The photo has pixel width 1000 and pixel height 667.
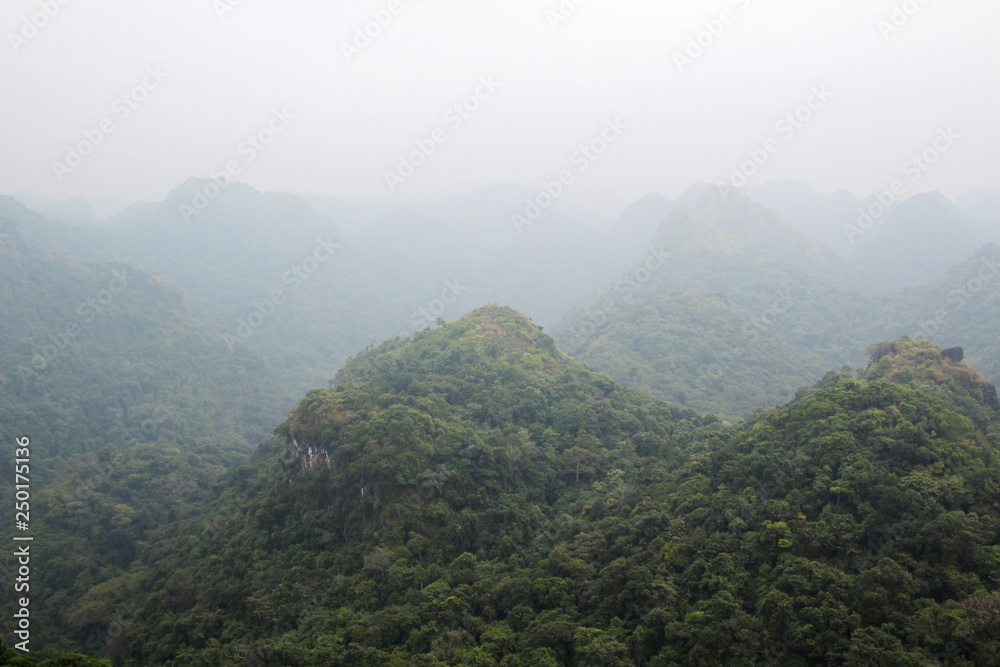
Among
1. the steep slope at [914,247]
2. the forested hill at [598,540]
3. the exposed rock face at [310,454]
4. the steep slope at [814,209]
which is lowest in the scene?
the exposed rock face at [310,454]

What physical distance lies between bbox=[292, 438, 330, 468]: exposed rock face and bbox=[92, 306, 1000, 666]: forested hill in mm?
196

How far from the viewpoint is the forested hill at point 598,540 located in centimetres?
1597

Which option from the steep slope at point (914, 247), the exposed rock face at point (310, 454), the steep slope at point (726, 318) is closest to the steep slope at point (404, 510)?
the exposed rock face at point (310, 454)

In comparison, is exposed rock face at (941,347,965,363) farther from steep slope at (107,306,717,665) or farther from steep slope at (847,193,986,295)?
steep slope at (847,193,986,295)

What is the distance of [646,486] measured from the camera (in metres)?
26.6

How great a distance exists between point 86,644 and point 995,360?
72817 millimetres

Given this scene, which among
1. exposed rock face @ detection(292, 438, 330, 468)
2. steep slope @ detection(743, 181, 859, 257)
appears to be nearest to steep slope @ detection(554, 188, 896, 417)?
exposed rock face @ detection(292, 438, 330, 468)

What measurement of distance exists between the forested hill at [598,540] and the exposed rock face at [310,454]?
0.64 ft

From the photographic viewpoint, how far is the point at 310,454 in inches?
1164

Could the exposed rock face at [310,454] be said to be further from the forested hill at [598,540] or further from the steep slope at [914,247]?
the steep slope at [914,247]

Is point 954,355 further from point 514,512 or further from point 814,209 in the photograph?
point 814,209

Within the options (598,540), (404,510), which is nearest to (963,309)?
(598,540)

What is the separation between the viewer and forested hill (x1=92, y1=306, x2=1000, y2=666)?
1597 cm

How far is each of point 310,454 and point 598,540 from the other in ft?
50.8
